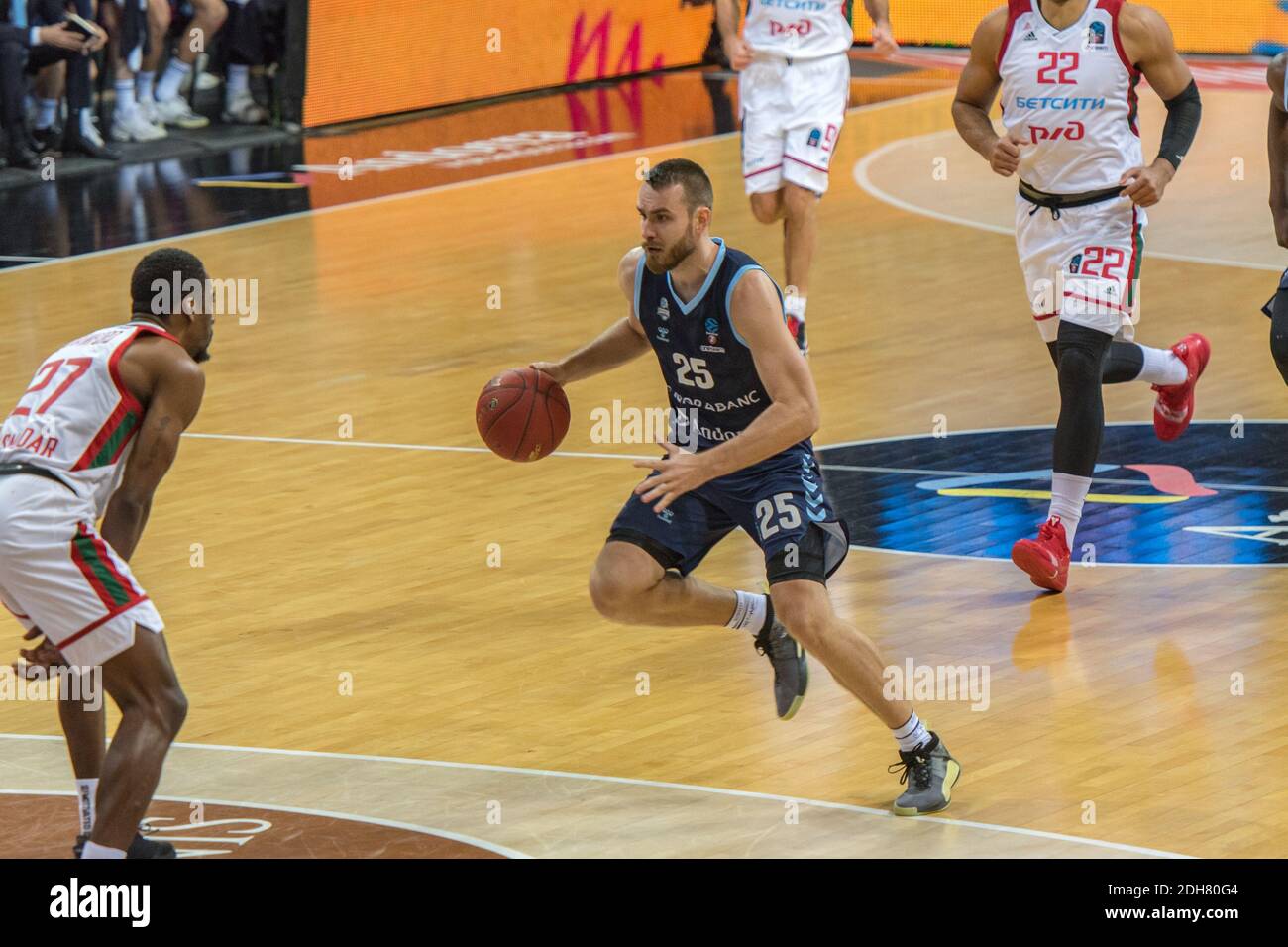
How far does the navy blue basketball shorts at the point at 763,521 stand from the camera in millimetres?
6367

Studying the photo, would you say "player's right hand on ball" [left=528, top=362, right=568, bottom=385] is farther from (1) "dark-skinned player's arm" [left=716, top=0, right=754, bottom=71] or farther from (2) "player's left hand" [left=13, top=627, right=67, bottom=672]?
(1) "dark-skinned player's arm" [left=716, top=0, right=754, bottom=71]

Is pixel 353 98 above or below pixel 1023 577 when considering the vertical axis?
above

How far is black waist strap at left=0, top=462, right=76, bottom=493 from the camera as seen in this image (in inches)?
220

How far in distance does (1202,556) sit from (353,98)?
1420cm

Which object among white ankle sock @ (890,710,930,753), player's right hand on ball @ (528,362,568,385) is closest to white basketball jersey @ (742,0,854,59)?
player's right hand on ball @ (528,362,568,385)

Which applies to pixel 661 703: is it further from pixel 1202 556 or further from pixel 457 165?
pixel 457 165

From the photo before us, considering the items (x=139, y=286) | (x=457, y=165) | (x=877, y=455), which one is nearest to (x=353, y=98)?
(x=457, y=165)

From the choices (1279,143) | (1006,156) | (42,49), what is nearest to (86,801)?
(1006,156)

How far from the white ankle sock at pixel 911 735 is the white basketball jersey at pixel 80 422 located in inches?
82.3

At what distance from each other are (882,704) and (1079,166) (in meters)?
2.91

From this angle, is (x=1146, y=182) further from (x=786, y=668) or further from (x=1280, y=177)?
(x=786, y=668)

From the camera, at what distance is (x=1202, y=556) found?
8.48 m

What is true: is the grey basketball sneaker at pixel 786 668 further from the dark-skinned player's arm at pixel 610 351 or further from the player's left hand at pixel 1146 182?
the player's left hand at pixel 1146 182

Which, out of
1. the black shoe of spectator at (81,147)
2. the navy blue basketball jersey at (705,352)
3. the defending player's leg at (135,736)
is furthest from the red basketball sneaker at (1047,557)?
the black shoe of spectator at (81,147)
